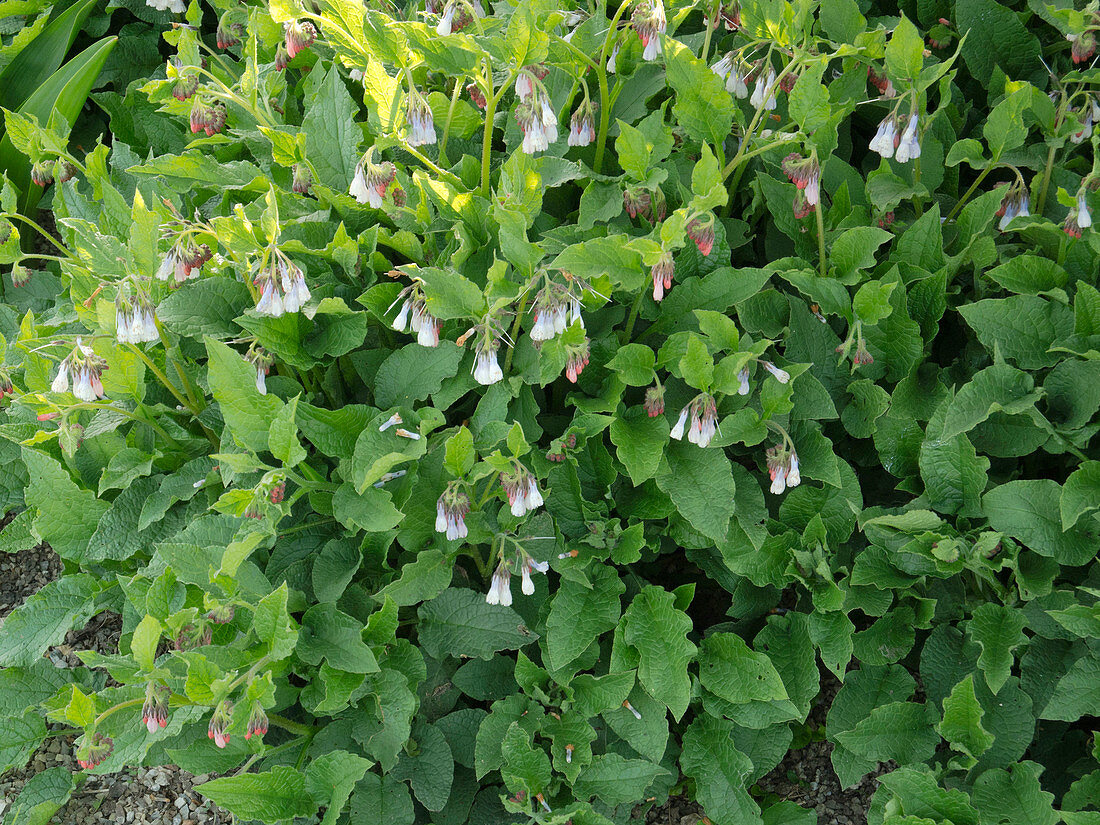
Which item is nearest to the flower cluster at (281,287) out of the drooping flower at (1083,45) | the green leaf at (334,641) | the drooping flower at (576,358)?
the drooping flower at (576,358)

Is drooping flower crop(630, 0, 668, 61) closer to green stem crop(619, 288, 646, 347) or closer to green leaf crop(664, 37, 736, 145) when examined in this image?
green leaf crop(664, 37, 736, 145)

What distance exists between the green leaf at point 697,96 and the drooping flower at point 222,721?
6.20 feet

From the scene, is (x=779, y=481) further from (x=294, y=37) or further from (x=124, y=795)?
(x=124, y=795)

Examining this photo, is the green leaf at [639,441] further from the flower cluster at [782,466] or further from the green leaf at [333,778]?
the green leaf at [333,778]

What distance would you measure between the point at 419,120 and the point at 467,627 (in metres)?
1.34

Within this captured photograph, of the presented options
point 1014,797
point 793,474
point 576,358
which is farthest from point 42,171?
point 1014,797

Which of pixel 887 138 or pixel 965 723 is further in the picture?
pixel 887 138

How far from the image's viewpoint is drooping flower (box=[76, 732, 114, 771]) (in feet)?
7.34

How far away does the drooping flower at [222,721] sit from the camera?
2133mm

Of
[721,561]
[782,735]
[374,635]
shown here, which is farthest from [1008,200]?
[374,635]

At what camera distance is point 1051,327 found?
2.66m

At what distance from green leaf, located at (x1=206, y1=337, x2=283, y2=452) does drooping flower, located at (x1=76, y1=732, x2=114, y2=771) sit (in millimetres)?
762

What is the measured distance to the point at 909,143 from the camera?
2.65m

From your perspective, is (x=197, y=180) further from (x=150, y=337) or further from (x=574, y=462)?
(x=574, y=462)
